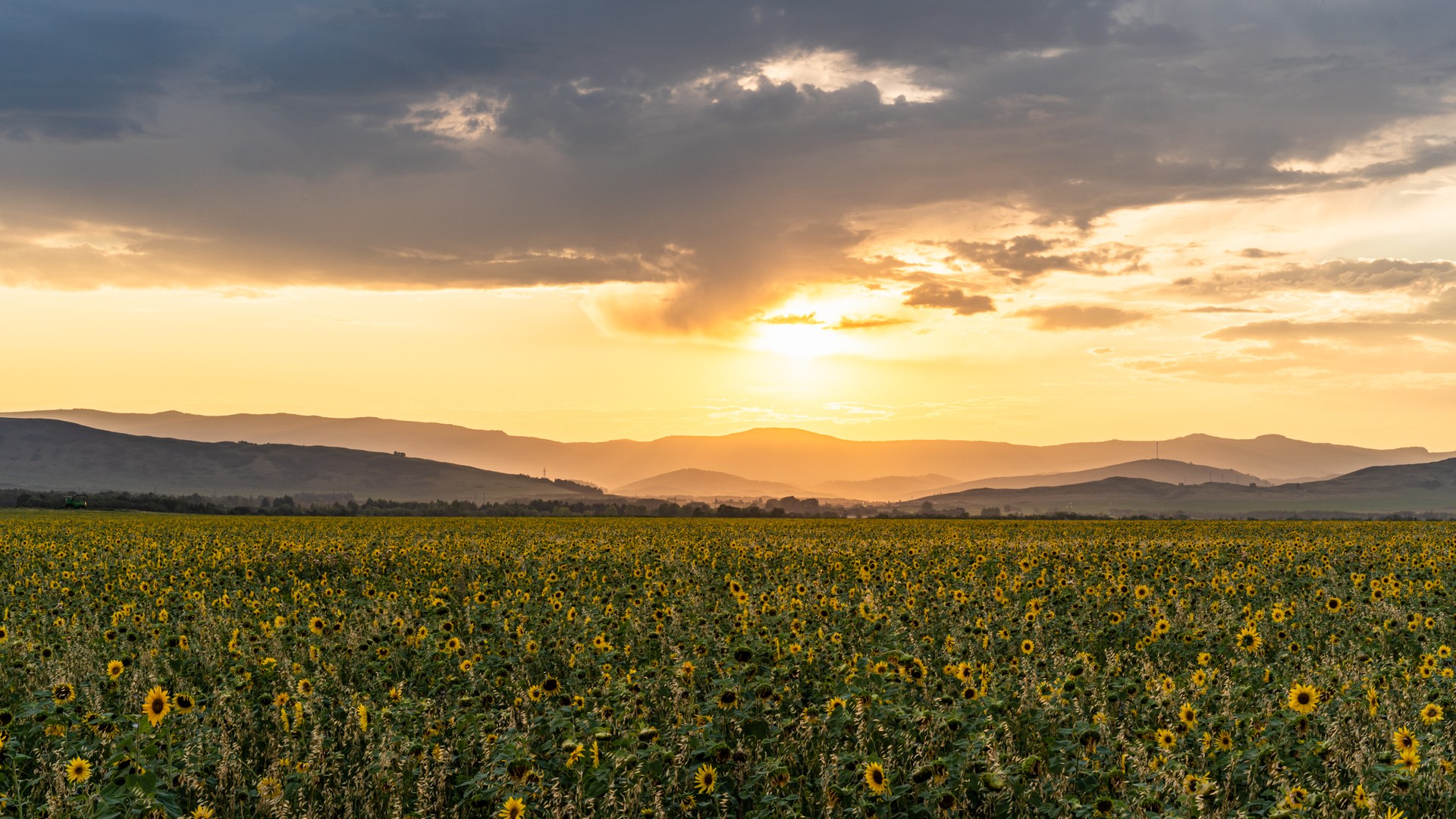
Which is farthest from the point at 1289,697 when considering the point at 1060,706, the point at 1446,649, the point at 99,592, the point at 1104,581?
the point at 99,592

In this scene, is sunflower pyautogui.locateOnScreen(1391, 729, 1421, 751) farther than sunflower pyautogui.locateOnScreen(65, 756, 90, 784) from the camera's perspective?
Yes

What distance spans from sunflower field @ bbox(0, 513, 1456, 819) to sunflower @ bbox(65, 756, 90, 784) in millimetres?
93

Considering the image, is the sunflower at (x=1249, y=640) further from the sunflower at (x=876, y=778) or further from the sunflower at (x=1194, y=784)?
the sunflower at (x=876, y=778)

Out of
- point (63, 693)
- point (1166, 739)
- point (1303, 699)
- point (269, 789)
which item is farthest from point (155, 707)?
point (1303, 699)

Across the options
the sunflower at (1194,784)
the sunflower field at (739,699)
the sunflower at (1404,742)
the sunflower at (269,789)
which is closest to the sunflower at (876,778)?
the sunflower field at (739,699)

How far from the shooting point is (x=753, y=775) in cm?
729

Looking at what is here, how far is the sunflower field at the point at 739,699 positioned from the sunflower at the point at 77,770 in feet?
0.31

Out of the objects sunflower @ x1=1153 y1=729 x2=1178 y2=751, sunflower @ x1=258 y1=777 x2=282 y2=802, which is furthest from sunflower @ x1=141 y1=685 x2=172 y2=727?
sunflower @ x1=1153 y1=729 x2=1178 y2=751

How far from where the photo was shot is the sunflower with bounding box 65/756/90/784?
22.1 ft

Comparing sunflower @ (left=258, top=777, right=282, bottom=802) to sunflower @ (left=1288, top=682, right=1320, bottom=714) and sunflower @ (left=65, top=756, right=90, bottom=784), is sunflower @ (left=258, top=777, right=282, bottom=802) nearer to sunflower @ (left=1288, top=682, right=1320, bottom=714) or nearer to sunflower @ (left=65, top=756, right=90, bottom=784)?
sunflower @ (left=65, top=756, right=90, bottom=784)

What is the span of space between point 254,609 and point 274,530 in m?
32.0

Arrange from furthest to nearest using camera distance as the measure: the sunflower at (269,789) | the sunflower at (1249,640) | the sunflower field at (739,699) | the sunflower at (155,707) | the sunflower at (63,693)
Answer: the sunflower at (1249,640), the sunflower at (63,693), the sunflower at (155,707), the sunflower at (269,789), the sunflower field at (739,699)

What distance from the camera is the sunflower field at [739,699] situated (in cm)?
692

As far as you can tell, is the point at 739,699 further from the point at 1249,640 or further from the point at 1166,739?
the point at 1249,640
